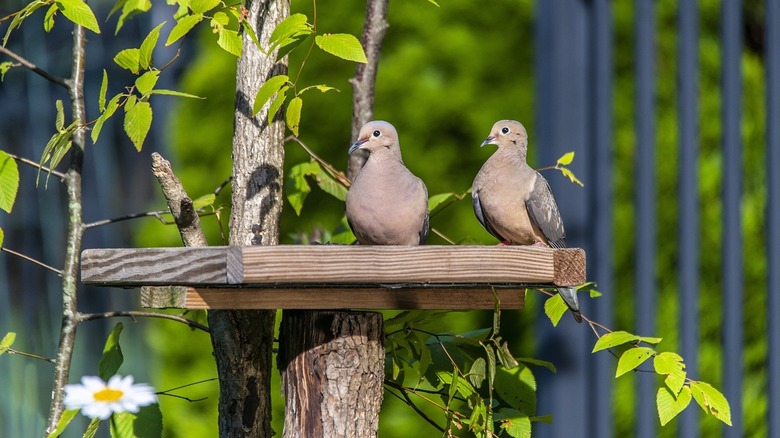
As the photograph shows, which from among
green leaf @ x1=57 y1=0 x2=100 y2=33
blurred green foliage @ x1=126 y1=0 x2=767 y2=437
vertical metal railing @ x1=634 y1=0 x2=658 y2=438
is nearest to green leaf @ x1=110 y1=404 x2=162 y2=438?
green leaf @ x1=57 y1=0 x2=100 y2=33

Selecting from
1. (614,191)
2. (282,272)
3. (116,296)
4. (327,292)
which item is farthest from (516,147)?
(116,296)

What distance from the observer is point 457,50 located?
3.16 meters

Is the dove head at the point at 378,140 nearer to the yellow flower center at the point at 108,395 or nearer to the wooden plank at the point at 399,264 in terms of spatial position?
the wooden plank at the point at 399,264


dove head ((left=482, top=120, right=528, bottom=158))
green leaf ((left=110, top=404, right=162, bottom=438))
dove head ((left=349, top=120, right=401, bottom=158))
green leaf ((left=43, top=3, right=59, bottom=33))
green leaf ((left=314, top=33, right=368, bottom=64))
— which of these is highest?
green leaf ((left=43, top=3, right=59, bottom=33))

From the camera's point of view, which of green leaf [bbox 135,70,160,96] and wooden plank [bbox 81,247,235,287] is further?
green leaf [bbox 135,70,160,96]

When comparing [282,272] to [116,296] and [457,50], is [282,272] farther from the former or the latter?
[116,296]

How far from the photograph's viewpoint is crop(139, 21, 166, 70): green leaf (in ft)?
Result: 6.39

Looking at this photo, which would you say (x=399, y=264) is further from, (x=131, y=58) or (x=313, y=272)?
(x=131, y=58)

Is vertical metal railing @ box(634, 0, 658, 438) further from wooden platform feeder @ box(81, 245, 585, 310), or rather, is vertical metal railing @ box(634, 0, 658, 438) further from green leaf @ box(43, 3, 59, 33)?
green leaf @ box(43, 3, 59, 33)

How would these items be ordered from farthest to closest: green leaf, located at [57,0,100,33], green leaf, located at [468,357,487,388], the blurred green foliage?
the blurred green foliage < green leaf, located at [468,357,487,388] < green leaf, located at [57,0,100,33]

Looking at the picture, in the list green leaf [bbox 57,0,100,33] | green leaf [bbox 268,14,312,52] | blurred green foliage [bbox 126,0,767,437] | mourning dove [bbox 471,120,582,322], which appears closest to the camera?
green leaf [bbox 268,14,312,52]

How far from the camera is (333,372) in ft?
6.56

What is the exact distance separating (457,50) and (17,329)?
7.05 ft

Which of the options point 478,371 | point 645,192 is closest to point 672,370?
point 478,371
